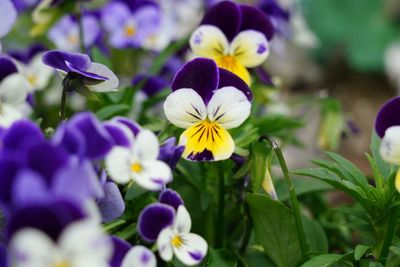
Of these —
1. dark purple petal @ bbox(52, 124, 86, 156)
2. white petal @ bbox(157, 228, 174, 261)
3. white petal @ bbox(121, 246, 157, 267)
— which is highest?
dark purple petal @ bbox(52, 124, 86, 156)

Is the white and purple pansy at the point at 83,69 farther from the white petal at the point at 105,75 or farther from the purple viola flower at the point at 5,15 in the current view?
the purple viola flower at the point at 5,15

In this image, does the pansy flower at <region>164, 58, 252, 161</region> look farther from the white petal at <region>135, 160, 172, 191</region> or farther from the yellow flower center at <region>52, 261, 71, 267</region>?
the yellow flower center at <region>52, 261, 71, 267</region>

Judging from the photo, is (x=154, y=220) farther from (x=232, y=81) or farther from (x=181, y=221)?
(x=232, y=81)

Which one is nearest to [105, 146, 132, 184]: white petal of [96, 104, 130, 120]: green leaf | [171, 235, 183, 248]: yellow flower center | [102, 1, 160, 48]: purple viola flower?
[171, 235, 183, 248]: yellow flower center

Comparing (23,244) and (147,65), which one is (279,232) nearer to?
(23,244)

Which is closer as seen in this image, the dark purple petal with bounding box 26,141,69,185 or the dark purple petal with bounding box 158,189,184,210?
the dark purple petal with bounding box 26,141,69,185

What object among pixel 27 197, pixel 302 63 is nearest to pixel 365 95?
pixel 302 63

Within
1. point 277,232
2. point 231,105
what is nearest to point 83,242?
point 231,105
